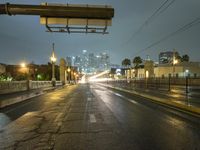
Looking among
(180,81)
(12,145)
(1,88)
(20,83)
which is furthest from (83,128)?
(180,81)

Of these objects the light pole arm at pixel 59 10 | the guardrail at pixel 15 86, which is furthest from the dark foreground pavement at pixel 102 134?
the guardrail at pixel 15 86

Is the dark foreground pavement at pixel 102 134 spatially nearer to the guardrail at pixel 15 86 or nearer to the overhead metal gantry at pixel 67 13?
the overhead metal gantry at pixel 67 13

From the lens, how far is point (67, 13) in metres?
14.3

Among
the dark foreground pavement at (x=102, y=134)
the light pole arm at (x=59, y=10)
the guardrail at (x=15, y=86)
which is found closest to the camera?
the dark foreground pavement at (x=102, y=134)

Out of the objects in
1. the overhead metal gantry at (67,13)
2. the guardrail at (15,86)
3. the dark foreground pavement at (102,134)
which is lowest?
the dark foreground pavement at (102,134)

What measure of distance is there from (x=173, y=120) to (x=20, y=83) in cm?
2769

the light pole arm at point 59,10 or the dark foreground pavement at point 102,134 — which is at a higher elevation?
the light pole arm at point 59,10

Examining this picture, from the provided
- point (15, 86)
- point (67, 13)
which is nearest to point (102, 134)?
point (67, 13)

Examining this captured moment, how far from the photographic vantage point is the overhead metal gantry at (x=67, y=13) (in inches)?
547

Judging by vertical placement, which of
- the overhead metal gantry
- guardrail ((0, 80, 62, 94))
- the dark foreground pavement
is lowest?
the dark foreground pavement

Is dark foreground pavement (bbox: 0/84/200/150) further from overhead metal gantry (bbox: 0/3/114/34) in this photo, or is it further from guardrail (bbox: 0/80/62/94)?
guardrail (bbox: 0/80/62/94)

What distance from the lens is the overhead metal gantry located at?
13.9 meters

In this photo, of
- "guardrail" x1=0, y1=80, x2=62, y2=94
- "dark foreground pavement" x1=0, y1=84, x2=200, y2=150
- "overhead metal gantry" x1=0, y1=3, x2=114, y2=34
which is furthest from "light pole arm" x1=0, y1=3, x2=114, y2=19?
"guardrail" x1=0, y1=80, x2=62, y2=94

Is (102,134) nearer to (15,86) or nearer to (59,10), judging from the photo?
(59,10)
